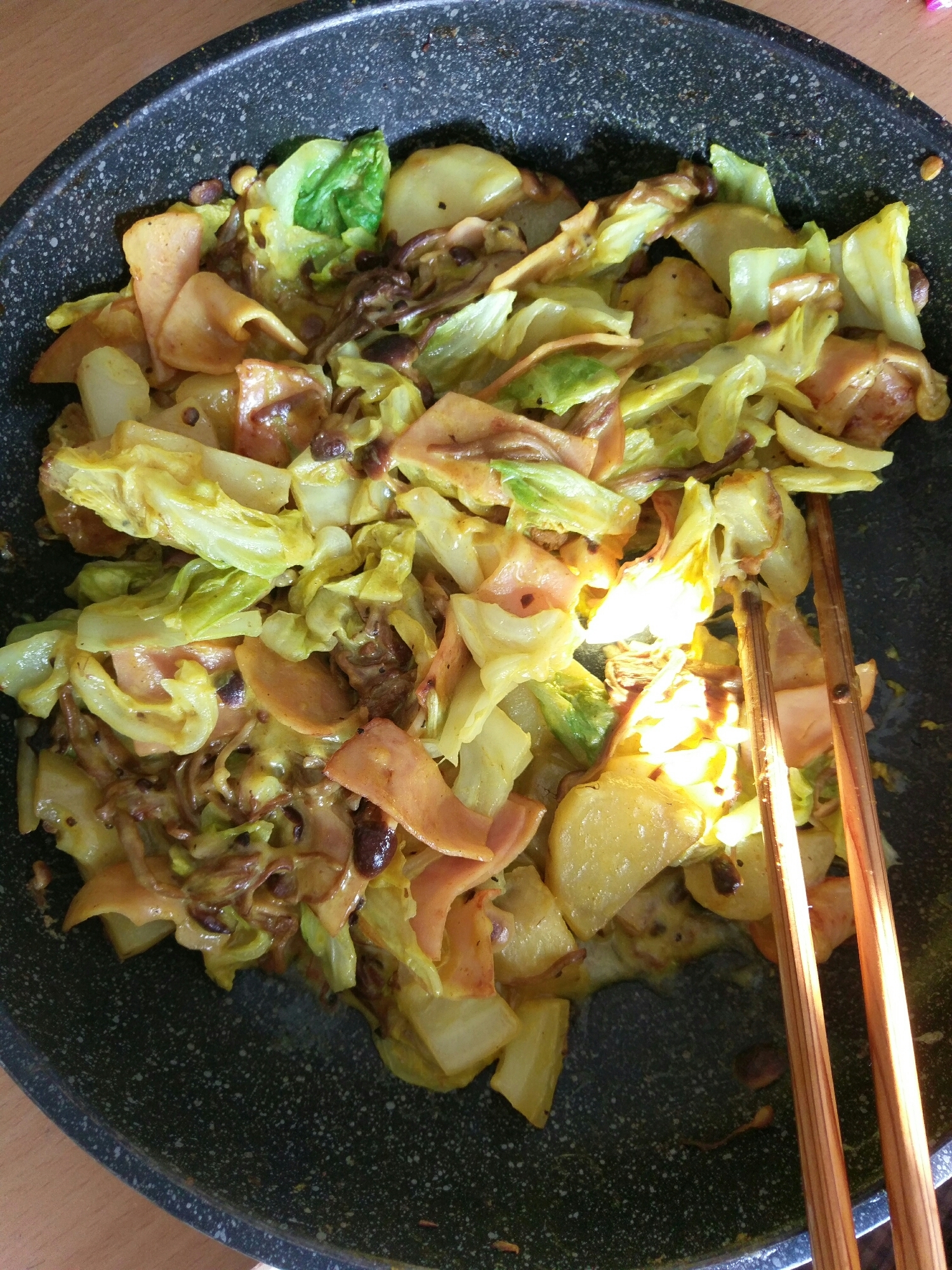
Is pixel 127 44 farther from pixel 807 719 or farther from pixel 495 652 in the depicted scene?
pixel 807 719

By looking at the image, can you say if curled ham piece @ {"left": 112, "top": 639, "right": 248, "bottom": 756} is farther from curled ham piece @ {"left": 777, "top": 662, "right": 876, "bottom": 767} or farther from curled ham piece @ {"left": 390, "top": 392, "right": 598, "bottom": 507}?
curled ham piece @ {"left": 777, "top": 662, "right": 876, "bottom": 767}

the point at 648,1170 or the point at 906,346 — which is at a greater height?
the point at 906,346

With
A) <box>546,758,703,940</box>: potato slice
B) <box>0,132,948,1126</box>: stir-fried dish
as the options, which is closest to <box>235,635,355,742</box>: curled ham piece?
<box>0,132,948,1126</box>: stir-fried dish

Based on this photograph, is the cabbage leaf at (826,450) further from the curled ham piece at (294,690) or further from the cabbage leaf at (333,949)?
the cabbage leaf at (333,949)

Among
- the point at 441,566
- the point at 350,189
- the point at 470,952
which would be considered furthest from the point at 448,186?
the point at 470,952

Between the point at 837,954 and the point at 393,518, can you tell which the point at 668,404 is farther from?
the point at 837,954

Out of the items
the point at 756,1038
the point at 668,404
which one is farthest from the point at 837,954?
the point at 668,404

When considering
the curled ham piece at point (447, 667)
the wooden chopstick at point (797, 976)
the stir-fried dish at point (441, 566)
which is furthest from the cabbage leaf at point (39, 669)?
the wooden chopstick at point (797, 976)
